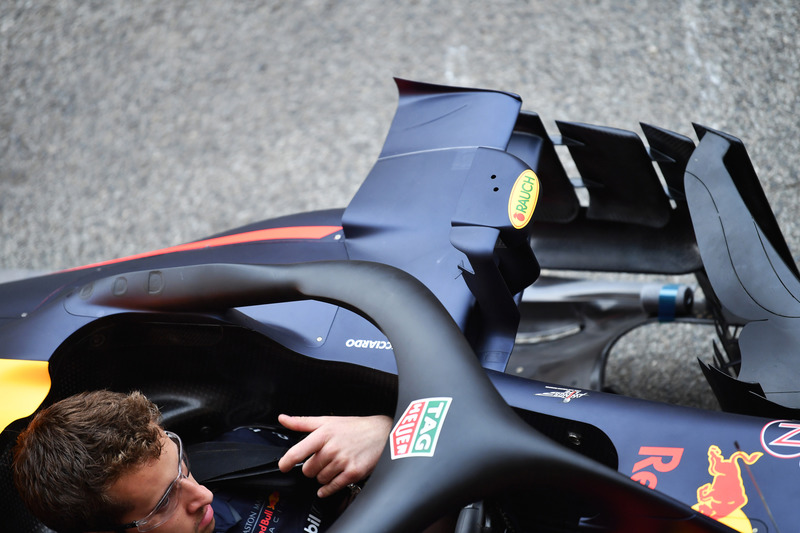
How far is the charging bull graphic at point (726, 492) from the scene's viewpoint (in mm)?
921

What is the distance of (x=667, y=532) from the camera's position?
91cm

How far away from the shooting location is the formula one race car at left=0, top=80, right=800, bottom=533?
2.97 feet

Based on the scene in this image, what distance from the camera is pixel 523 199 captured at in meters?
1.23

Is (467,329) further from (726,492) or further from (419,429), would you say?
(726,492)

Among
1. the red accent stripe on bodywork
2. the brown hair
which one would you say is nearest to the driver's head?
the brown hair

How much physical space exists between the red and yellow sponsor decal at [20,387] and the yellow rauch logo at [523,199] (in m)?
0.82

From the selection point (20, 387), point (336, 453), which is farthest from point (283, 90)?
point (336, 453)

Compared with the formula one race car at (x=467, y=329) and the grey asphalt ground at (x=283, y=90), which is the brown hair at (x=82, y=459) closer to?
the formula one race car at (x=467, y=329)

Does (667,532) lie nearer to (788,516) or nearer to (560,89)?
(788,516)

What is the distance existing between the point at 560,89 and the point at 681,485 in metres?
1.79

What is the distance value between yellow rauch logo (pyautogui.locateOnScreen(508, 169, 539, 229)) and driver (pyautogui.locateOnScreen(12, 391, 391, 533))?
1.32 ft

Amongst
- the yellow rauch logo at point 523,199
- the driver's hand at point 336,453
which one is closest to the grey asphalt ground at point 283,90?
the yellow rauch logo at point 523,199

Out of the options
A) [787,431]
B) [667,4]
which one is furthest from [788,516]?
[667,4]

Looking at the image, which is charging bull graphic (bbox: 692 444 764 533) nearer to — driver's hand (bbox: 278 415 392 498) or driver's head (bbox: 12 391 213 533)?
driver's hand (bbox: 278 415 392 498)
